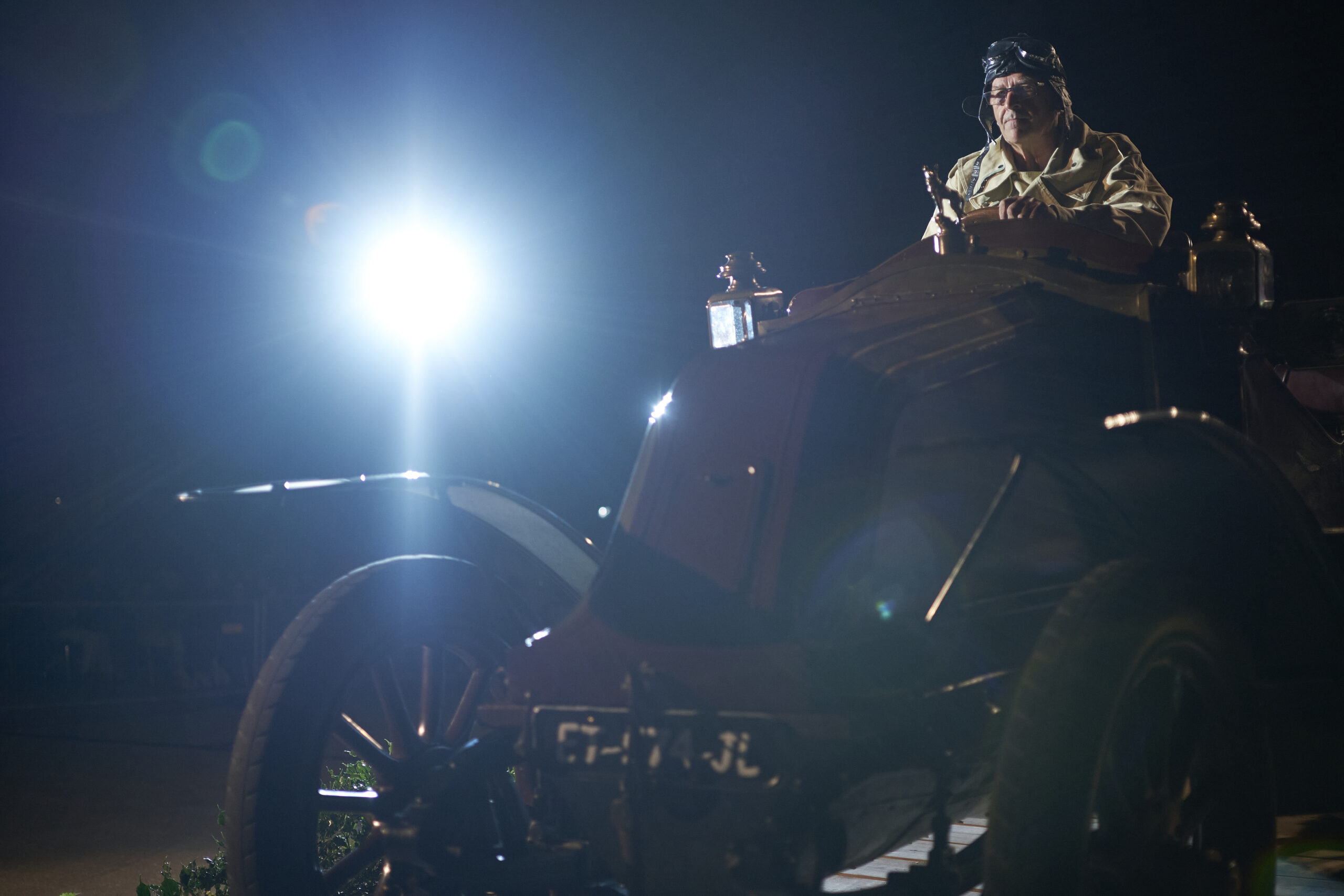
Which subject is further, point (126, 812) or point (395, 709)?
point (126, 812)

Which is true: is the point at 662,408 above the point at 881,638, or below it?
above

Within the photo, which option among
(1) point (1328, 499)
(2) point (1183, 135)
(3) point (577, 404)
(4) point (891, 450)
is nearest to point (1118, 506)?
(4) point (891, 450)

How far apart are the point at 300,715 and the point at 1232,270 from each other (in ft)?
7.67

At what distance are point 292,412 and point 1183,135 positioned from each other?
20.5ft

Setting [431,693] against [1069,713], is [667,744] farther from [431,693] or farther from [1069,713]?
[431,693]

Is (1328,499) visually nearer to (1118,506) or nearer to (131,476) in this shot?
(1118,506)

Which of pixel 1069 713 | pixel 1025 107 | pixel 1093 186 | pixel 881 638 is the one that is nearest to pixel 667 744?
pixel 881 638

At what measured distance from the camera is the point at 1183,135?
5.93m

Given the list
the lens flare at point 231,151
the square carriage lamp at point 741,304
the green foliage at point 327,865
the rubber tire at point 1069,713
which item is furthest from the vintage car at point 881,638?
the lens flare at point 231,151

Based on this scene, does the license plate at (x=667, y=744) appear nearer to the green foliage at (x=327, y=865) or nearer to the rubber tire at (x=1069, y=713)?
the rubber tire at (x=1069, y=713)

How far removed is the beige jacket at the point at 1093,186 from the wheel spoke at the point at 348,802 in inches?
76.7

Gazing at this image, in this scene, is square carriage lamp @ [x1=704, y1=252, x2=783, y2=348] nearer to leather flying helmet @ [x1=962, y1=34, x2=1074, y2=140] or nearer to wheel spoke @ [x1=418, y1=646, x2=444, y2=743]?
leather flying helmet @ [x1=962, y1=34, x2=1074, y2=140]

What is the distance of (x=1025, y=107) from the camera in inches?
113

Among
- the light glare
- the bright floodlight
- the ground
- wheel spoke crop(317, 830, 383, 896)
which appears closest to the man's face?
the light glare
